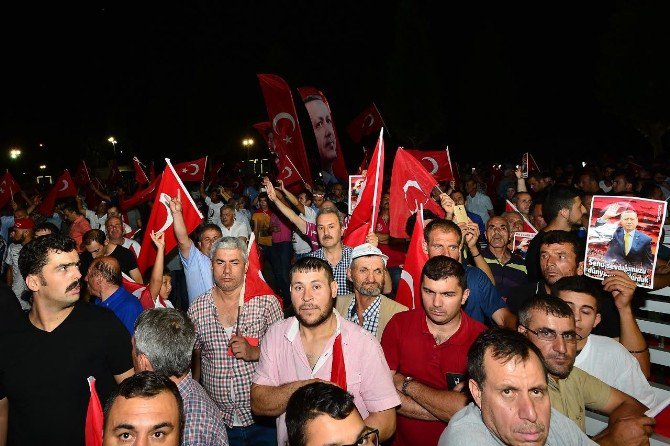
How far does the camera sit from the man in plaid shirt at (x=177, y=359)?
312 cm

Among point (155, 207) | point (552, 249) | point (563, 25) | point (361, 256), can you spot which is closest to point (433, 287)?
point (361, 256)

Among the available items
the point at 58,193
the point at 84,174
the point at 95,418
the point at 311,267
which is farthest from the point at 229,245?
the point at 84,174

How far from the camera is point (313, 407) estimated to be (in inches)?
97.6

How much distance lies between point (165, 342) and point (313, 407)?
120 centimetres

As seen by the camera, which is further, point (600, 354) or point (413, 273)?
point (413, 273)

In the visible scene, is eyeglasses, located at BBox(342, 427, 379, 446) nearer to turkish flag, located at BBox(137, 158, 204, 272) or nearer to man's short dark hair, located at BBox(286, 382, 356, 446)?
man's short dark hair, located at BBox(286, 382, 356, 446)

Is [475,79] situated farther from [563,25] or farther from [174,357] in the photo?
[174,357]

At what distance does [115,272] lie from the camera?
5098mm

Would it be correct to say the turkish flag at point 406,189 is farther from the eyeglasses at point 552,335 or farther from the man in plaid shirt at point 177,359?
the man in plaid shirt at point 177,359

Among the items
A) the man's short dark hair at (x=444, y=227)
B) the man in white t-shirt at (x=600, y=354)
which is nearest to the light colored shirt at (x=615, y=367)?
the man in white t-shirt at (x=600, y=354)

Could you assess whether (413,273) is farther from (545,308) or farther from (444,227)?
(545,308)

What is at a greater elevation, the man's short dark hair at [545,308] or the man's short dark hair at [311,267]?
the man's short dark hair at [311,267]

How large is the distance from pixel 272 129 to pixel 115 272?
25.9 feet

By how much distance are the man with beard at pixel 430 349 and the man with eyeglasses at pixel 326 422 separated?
114 centimetres
